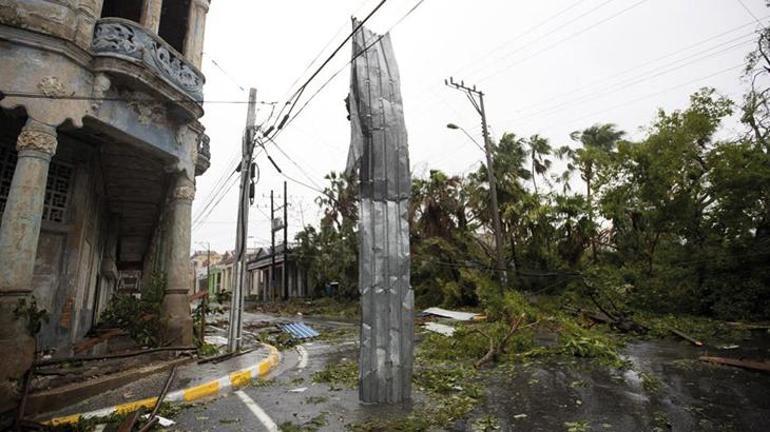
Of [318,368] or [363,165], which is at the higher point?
[363,165]

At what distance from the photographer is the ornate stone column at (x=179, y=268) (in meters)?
8.99

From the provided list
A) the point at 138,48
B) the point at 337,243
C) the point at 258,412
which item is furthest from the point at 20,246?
the point at 337,243

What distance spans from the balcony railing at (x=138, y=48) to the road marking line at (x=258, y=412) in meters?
6.28

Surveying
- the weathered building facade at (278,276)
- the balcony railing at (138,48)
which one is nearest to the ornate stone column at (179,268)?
A: the balcony railing at (138,48)

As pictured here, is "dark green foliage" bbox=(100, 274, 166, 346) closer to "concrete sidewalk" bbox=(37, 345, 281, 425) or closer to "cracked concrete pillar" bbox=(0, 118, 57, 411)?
"concrete sidewalk" bbox=(37, 345, 281, 425)

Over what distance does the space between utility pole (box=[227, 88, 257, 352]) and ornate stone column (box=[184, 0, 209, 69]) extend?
1539 mm

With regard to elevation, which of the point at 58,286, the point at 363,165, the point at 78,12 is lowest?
the point at 58,286

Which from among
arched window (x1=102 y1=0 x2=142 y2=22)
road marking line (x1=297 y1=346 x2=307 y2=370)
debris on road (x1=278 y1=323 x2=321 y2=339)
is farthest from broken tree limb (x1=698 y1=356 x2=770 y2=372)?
arched window (x1=102 y1=0 x2=142 y2=22)

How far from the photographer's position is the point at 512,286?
2097 centimetres

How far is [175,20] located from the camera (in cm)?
1124

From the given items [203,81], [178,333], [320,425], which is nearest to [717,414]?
[320,425]

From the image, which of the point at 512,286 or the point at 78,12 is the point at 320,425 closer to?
the point at 78,12

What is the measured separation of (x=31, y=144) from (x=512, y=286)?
1967 centimetres

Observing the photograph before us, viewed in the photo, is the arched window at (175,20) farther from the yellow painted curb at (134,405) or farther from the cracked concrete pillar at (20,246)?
the yellow painted curb at (134,405)
